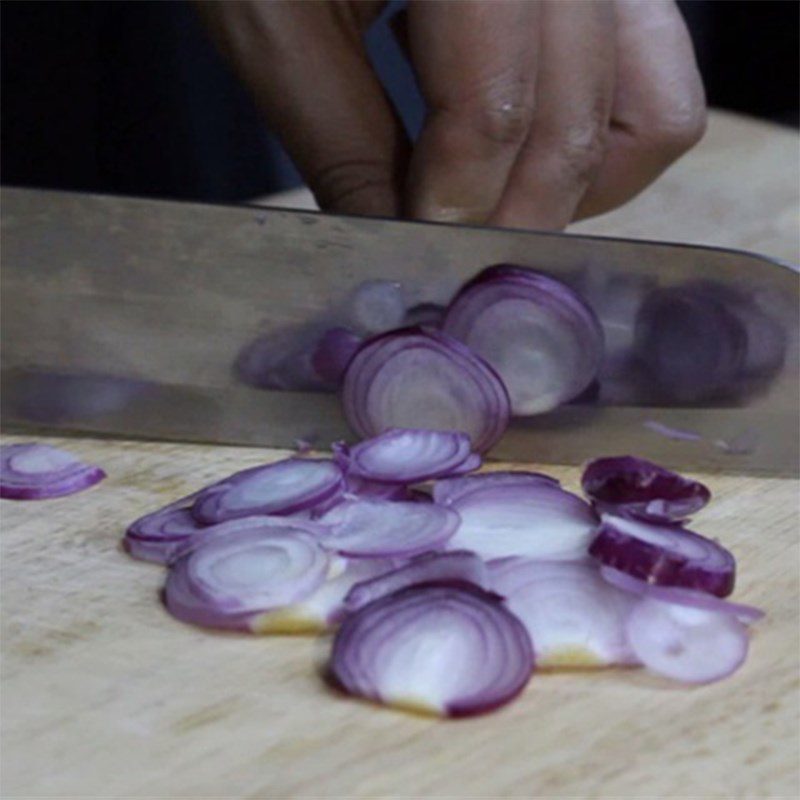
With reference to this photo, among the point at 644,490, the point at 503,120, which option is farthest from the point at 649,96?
the point at 644,490

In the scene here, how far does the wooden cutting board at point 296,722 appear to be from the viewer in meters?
0.84

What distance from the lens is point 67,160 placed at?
2002 mm

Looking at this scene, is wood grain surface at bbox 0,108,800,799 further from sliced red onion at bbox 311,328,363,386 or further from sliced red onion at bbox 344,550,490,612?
sliced red onion at bbox 311,328,363,386

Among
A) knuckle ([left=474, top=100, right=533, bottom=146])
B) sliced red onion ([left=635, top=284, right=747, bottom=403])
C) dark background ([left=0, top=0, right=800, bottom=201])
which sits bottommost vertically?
dark background ([left=0, top=0, right=800, bottom=201])

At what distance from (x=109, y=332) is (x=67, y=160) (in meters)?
0.79

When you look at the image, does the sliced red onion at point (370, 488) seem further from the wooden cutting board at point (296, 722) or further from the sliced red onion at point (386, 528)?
the wooden cutting board at point (296, 722)

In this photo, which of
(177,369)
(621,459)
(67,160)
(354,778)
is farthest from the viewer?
(67,160)

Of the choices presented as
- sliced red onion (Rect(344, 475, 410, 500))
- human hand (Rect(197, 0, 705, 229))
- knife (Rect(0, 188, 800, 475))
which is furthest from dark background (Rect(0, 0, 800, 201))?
sliced red onion (Rect(344, 475, 410, 500))

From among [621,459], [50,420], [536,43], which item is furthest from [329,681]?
[536,43]

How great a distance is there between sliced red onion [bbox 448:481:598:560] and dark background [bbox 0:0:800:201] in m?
1.01

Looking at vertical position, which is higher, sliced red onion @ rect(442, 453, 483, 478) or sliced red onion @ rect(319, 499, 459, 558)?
sliced red onion @ rect(319, 499, 459, 558)

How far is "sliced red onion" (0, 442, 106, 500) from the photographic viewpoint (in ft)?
3.78

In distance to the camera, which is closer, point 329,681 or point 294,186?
point 329,681

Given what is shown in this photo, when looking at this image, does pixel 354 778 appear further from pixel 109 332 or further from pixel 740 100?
pixel 740 100
